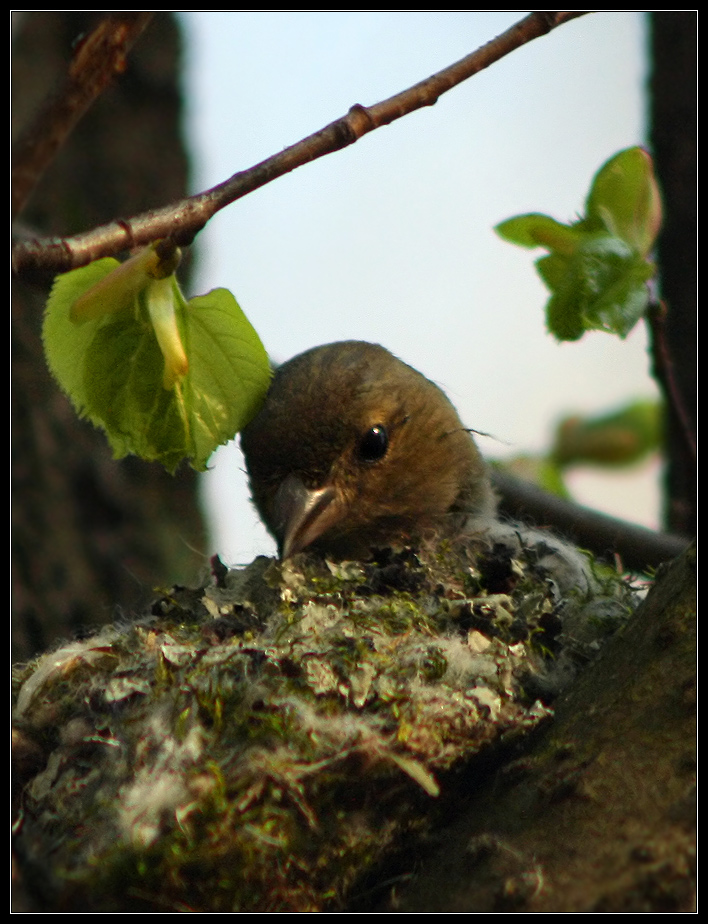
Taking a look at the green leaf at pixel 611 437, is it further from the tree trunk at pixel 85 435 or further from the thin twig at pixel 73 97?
the thin twig at pixel 73 97

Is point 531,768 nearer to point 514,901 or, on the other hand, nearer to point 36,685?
point 514,901

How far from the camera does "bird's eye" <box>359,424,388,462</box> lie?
9.34 ft

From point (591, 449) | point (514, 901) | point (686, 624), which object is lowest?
point (591, 449)

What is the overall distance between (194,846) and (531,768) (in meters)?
0.57

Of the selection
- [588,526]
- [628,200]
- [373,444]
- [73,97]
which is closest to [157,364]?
[73,97]

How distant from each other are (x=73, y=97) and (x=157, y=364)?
0.53 m

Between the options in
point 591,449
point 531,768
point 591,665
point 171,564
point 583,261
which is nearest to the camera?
point 531,768

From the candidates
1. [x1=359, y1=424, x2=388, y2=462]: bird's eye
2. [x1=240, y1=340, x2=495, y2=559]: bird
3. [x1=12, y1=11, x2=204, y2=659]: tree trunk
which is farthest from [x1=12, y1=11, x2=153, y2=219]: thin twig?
[x1=12, y1=11, x2=204, y2=659]: tree trunk

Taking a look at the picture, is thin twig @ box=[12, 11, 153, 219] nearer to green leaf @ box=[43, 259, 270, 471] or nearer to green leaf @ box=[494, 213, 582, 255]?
green leaf @ box=[43, 259, 270, 471]

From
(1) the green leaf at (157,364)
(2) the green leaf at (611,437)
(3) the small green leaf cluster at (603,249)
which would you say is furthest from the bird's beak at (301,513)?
(2) the green leaf at (611,437)

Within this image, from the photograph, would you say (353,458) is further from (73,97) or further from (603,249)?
(73,97)

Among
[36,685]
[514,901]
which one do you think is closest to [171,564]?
[36,685]

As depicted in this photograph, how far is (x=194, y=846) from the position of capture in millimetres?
1525

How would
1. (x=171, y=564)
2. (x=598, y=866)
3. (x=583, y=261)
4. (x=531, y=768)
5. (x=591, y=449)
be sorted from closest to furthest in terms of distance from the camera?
1. (x=598, y=866)
2. (x=531, y=768)
3. (x=583, y=261)
4. (x=591, y=449)
5. (x=171, y=564)
